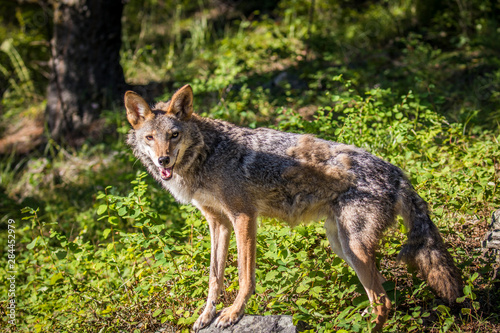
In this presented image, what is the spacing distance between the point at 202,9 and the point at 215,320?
12.8 meters

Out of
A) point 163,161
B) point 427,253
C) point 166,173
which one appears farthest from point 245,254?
point 427,253

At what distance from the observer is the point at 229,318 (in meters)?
4.09

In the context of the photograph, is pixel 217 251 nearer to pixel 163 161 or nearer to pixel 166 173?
pixel 166 173

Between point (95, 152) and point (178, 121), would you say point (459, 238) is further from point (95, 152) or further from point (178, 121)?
point (95, 152)

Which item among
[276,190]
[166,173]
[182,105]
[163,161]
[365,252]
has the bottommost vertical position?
[365,252]

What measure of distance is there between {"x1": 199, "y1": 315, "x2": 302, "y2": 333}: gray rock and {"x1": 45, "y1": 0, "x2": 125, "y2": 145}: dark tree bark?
7.52m

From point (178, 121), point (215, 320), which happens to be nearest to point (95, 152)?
point (178, 121)

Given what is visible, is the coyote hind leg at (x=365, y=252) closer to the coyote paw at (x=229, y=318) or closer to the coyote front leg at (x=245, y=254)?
the coyote front leg at (x=245, y=254)

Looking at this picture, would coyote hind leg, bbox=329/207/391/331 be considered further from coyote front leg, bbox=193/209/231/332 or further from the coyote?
coyote front leg, bbox=193/209/231/332

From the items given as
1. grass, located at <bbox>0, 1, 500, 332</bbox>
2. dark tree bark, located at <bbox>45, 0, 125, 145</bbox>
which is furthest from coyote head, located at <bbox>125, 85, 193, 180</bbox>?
dark tree bark, located at <bbox>45, 0, 125, 145</bbox>

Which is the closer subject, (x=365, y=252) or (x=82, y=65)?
(x=365, y=252)

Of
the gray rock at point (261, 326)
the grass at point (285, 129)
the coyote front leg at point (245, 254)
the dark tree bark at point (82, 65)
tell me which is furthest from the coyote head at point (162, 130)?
the dark tree bark at point (82, 65)

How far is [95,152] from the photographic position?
973 cm

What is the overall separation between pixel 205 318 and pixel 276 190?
149 centimetres
